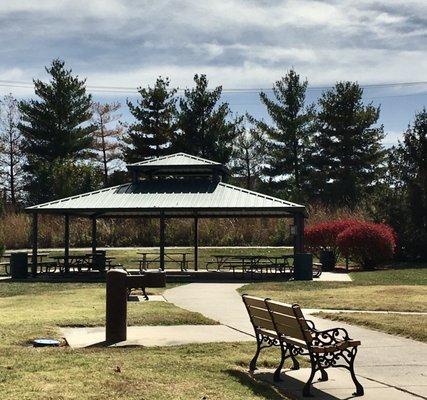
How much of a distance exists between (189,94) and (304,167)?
10317 millimetres

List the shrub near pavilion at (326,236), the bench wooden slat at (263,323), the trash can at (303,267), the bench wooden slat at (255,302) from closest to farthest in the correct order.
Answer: the bench wooden slat at (263,323) < the bench wooden slat at (255,302) < the trash can at (303,267) < the shrub near pavilion at (326,236)

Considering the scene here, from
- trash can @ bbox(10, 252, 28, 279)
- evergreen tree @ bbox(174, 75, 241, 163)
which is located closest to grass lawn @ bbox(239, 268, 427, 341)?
trash can @ bbox(10, 252, 28, 279)

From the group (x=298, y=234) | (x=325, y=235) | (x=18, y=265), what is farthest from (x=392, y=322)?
(x=325, y=235)

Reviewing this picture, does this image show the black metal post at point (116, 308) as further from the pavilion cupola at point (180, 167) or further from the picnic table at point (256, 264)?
the pavilion cupola at point (180, 167)

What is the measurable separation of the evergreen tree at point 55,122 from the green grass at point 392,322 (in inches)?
1745

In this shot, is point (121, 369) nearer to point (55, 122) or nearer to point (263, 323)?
point (263, 323)

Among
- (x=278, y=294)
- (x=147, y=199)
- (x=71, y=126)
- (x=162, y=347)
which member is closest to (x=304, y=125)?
(x=71, y=126)

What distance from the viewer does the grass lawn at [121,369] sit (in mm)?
7387

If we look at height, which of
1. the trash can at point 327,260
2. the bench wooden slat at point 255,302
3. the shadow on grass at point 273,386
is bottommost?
the trash can at point 327,260

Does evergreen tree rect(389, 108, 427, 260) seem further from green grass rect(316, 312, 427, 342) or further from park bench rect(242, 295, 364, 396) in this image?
park bench rect(242, 295, 364, 396)

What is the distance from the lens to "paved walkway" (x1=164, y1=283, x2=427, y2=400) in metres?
7.93

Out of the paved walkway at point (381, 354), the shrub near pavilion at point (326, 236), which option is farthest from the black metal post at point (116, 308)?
the shrub near pavilion at point (326, 236)

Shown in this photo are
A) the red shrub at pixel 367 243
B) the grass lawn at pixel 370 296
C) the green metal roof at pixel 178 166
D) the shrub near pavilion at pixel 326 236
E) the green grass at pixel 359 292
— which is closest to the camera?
the grass lawn at pixel 370 296

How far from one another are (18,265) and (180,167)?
7402mm
